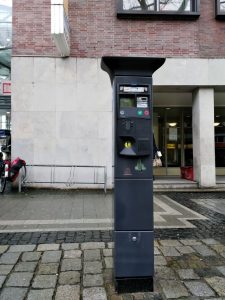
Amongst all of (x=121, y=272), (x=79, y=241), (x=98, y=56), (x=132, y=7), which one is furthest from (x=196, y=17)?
(x=121, y=272)

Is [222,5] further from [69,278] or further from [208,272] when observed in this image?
[69,278]

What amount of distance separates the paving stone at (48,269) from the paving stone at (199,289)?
152 cm

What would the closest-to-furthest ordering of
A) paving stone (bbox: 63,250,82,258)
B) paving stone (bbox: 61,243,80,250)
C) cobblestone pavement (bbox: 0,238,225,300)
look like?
cobblestone pavement (bbox: 0,238,225,300)
paving stone (bbox: 63,250,82,258)
paving stone (bbox: 61,243,80,250)

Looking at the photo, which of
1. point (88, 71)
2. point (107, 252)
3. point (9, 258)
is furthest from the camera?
point (88, 71)

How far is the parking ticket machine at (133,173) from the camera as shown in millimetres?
3590

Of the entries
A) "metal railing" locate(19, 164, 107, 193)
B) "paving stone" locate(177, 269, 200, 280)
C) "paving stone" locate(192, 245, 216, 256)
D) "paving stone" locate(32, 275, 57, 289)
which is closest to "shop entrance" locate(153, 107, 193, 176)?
"metal railing" locate(19, 164, 107, 193)

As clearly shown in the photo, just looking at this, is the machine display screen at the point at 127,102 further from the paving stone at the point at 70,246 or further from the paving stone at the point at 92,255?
the paving stone at the point at 70,246

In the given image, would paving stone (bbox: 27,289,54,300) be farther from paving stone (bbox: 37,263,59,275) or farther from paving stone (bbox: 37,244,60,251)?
paving stone (bbox: 37,244,60,251)

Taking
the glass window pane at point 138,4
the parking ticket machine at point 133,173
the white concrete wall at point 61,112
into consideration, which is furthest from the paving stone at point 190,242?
the glass window pane at point 138,4

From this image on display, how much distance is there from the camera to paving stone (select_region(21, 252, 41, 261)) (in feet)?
15.0

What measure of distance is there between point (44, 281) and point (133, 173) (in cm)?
153

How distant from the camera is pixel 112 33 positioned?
1231 cm

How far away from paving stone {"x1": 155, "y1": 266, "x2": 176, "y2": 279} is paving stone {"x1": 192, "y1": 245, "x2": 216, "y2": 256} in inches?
32.8

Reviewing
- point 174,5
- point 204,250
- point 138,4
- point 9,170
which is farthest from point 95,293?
point 174,5
